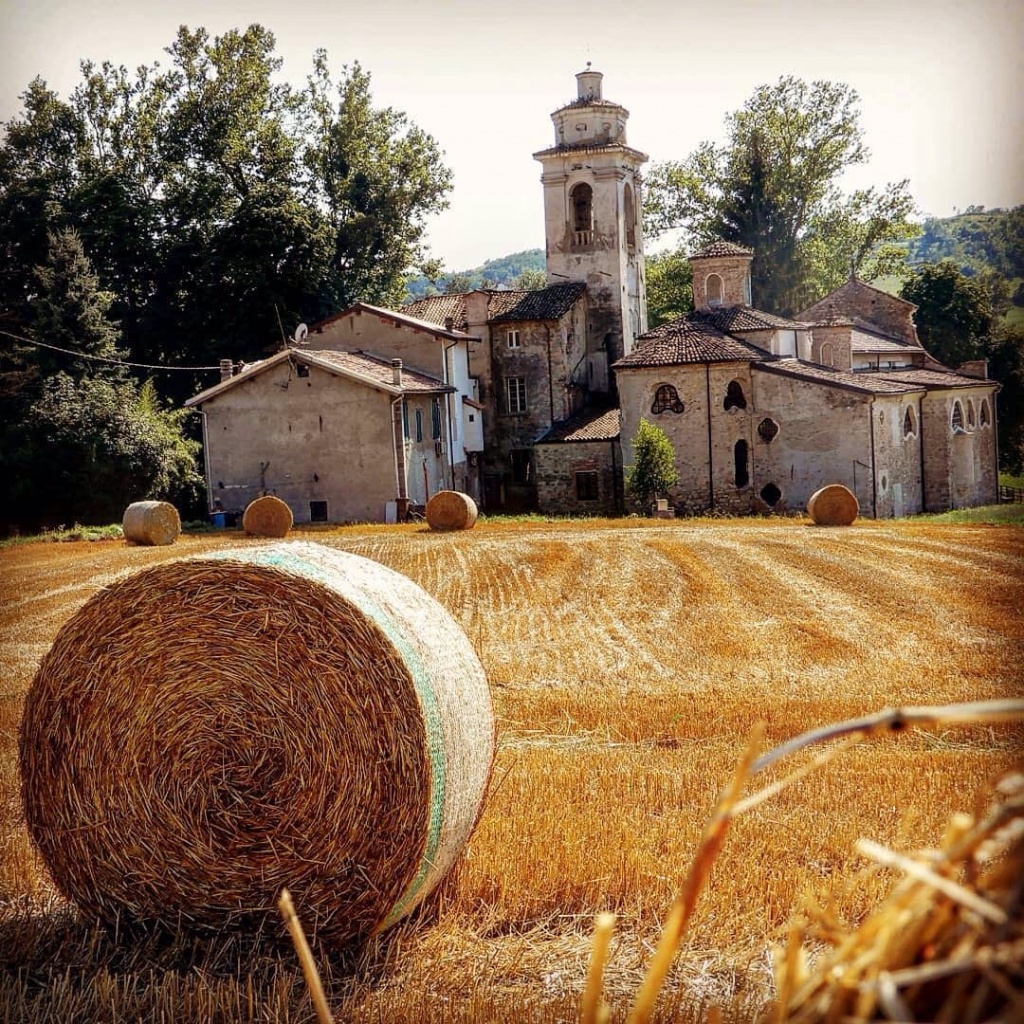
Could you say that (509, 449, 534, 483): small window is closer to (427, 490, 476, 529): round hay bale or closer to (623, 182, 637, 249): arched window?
(623, 182, 637, 249): arched window

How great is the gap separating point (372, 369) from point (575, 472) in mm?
7709

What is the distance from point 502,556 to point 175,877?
61.2 ft

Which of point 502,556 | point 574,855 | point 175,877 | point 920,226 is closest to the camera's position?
point 175,877

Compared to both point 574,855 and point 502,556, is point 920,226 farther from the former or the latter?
point 574,855

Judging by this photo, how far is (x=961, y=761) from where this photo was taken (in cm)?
913

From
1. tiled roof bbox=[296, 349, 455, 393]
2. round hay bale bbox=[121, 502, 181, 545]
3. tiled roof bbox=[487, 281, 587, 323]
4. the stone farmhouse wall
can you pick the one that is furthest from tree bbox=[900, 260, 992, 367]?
round hay bale bbox=[121, 502, 181, 545]

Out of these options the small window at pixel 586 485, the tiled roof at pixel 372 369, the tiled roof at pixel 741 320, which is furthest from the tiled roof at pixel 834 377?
the tiled roof at pixel 372 369

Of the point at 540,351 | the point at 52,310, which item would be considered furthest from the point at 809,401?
the point at 52,310

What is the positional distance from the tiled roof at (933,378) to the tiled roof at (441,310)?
1360cm

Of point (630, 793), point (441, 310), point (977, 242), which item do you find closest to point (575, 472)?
point (441, 310)

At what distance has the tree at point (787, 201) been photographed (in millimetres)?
61219

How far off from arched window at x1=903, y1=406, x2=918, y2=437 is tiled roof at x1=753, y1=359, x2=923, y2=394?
2.41 feet

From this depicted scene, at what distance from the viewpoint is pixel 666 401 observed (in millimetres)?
41250

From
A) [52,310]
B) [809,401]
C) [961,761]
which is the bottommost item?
[961,761]
